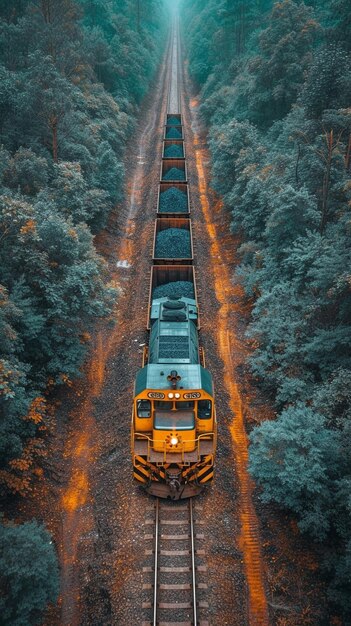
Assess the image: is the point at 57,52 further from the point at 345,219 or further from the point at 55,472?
the point at 55,472

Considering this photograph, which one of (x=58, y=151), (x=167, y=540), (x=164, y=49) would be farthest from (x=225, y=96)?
(x=164, y=49)

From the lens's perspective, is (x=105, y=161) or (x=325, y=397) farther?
(x=105, y=161)

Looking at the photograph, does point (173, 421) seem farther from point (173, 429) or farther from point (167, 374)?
point (167, 374)

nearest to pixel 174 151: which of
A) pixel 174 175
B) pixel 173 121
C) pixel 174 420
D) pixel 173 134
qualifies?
pixel 173 134

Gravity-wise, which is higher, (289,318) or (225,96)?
(225,96)

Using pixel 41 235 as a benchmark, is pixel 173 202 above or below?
A: below

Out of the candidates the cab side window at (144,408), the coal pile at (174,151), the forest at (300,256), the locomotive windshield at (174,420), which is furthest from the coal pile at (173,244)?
the coal pile at (174,151)
